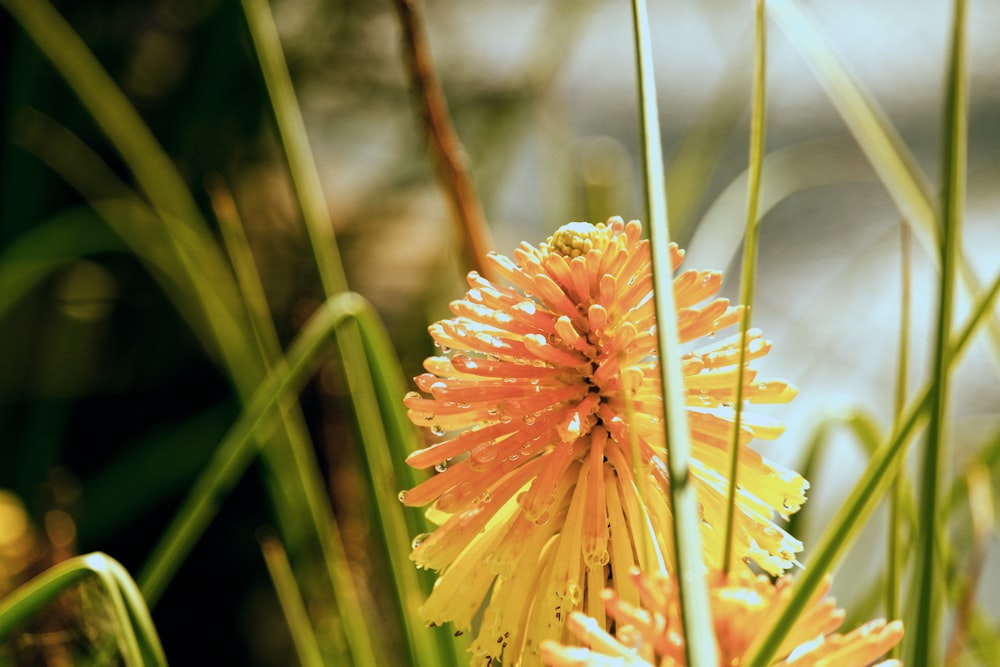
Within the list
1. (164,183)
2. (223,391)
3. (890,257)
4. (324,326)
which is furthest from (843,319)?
(324,326)

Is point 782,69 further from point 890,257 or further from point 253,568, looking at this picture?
point 253,568

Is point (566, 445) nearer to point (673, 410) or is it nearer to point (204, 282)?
point (673, 410)

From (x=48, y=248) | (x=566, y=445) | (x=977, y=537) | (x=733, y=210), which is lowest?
(x=977, y=537)

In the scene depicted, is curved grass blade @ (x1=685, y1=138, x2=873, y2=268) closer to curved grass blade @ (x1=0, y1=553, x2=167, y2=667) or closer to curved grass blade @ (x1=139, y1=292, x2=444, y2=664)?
curved grass blade @ (x1=139, y1=292, x2=444, y2=664)

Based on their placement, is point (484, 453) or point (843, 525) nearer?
point (843, 525)

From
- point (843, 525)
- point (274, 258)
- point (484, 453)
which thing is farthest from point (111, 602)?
point (274, 258)
